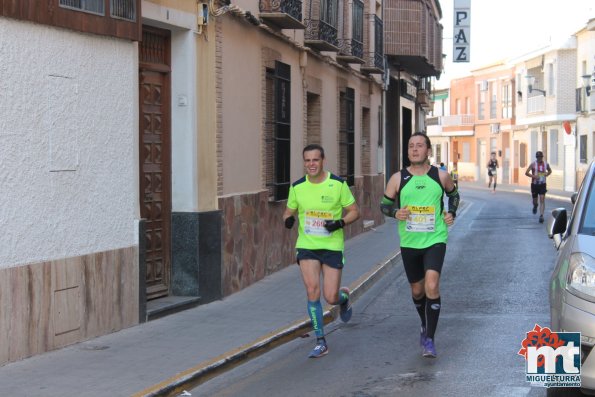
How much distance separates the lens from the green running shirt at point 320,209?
856 centimetres

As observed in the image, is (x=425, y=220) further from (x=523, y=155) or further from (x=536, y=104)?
(x=523, y=155)

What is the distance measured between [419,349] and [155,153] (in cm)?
395

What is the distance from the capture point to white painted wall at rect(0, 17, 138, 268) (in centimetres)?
772

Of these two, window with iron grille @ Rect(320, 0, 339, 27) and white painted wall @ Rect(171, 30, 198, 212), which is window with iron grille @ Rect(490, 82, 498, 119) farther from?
white painted wall @ Rect(171, 30, 198, 212)

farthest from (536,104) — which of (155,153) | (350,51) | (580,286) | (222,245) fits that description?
(580,286)

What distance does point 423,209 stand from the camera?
8.18 meters

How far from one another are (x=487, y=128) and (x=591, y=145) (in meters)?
21.8

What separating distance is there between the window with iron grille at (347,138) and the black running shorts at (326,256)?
11770mm

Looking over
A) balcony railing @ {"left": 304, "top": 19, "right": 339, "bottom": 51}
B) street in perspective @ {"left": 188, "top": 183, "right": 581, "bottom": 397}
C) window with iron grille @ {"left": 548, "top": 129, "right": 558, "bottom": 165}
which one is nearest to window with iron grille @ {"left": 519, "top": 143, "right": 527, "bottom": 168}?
window with iron grille @ {"left": 548, "top": 129, "right": 558, "bottom": 165}

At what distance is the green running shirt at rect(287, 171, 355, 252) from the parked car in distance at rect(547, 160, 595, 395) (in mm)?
2259

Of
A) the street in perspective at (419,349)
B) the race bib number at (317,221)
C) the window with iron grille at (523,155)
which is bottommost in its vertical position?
the street in perspective at (419,349)

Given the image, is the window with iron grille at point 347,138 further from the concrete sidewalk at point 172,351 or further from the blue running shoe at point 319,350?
the blue running shoe at point 319,350

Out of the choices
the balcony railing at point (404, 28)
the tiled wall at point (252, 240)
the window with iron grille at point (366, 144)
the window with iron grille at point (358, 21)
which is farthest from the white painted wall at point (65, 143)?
the balcony railing at point (404, 28)

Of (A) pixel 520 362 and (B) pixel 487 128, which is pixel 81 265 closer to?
(A) pixel 520 362
